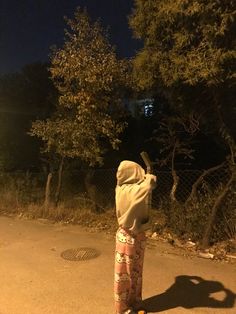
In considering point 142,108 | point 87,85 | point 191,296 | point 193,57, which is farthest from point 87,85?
point 191,296

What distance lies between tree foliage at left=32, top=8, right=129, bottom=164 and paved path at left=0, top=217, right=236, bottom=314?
258 centimetres

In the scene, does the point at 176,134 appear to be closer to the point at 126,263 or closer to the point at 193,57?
the point at 193,57

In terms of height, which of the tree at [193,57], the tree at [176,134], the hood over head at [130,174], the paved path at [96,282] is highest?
the tree at [193,57]

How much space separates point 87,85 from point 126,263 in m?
5.71

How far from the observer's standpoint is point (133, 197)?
4.52m

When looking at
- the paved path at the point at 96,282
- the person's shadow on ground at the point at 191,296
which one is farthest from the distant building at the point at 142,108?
the person's shadow on ground at the point at 191,296

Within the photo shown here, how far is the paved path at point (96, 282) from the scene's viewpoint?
508cm

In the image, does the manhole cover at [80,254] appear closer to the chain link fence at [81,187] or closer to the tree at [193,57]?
the tree at [193,57]

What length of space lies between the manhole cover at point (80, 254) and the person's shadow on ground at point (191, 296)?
181 cm

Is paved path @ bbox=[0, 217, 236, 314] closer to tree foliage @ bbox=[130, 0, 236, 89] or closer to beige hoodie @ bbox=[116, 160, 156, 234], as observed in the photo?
beige hoodie @ bbox=[116, 160, 156, 234]

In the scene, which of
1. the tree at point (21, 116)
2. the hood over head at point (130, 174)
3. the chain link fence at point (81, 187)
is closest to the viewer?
the hood over head at point (130, 174)

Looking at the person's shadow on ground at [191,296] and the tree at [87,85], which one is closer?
the person's shadow on ground at [191,296]

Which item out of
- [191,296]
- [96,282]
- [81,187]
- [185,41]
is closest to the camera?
[191,296]

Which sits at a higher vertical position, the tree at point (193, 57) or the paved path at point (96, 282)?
the tree at point (193, 57)
